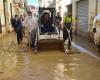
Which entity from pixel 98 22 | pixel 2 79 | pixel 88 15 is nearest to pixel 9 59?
pixel 2 79

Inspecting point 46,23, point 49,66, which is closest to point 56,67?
point 49,66

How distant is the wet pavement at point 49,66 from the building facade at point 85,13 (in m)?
6.07

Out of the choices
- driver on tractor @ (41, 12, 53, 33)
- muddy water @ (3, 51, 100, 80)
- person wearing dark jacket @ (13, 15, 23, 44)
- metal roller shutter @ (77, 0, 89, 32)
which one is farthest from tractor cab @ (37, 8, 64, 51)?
metal roller shutter @ (77, 0, 89, 32)

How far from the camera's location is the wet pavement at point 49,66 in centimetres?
752

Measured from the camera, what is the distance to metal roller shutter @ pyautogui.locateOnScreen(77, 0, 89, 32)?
19.7 meters

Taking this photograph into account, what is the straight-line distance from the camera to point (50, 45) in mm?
12430

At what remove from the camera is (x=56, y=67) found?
8.73 meters

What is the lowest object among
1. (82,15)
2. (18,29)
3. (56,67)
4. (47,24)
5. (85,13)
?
(56,67)

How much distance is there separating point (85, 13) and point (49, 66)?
11.8 m

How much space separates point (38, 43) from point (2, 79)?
5098 mm

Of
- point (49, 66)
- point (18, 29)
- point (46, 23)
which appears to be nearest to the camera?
point (49, 66)

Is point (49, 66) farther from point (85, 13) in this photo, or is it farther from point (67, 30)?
point (85, 13)

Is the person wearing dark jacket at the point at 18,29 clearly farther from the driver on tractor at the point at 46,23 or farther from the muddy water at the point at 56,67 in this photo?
the muddy water at the point at 56,67

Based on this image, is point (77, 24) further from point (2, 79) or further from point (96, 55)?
point (2, 79)
